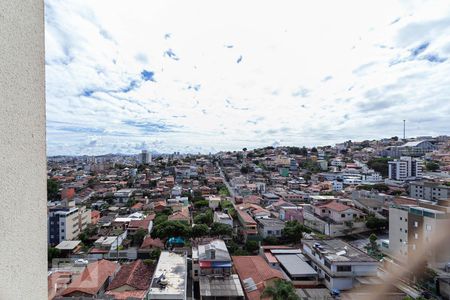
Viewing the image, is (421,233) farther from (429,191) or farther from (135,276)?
(429,191)

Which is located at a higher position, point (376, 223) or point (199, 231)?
point (199, 231)

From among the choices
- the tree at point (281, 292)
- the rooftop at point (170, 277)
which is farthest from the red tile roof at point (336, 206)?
the tree at point (281, 292)

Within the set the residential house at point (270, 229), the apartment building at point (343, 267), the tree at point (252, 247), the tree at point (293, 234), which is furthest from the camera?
the residential house at point (270, 229)

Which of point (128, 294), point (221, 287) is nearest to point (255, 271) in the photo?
point (221, 287)

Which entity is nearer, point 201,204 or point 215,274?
point 215,274

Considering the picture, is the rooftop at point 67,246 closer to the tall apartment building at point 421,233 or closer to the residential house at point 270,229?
the residential house at point 270,229

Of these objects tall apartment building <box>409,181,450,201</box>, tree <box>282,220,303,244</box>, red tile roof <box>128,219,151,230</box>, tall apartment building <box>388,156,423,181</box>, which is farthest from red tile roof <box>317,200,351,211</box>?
tall apartment building <box>388,156,423,181</box>

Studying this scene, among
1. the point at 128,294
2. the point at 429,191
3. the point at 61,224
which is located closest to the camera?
the point at 128,294

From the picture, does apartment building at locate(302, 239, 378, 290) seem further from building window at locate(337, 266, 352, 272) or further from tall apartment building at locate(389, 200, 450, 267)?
tall apartment building at locate(389, 200, 450, 267)
